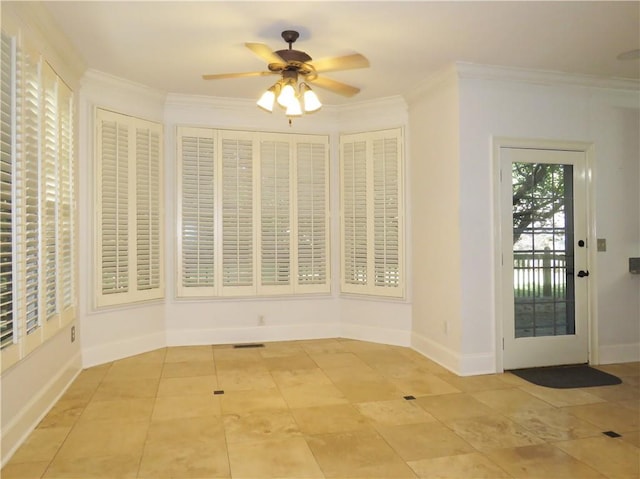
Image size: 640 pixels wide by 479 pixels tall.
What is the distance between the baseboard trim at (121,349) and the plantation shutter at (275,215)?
49.2 inches

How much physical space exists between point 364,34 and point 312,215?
7.72 feet

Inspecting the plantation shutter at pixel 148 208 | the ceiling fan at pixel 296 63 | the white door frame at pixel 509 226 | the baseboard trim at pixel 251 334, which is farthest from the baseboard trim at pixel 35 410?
the white door frame at pixel 509 226

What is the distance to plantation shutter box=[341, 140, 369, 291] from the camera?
17.5ft

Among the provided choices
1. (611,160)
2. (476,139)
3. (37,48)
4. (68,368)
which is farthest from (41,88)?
(611,160)

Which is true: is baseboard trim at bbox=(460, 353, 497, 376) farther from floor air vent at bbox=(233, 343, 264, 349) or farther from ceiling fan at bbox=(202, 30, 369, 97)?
ceiling fan at bbox=(202, 30, 369, 97)

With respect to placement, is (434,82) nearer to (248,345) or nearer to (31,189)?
(248,345)

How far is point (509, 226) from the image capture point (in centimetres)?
427

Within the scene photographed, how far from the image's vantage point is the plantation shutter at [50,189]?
10.6ft

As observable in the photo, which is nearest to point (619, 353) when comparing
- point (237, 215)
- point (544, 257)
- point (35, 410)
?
point (544, 257)

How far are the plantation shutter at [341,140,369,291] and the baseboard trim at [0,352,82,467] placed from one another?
9.54 ft

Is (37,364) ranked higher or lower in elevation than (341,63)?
lower

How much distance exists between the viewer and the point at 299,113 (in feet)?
10.9

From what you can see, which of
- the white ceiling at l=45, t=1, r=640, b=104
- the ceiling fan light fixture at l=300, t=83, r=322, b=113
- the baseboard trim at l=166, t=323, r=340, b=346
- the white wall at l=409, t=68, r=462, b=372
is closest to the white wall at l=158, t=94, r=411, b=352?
the baseboard trim at l=166, t=323, r=340, b=346

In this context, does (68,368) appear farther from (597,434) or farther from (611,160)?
(611,160)
